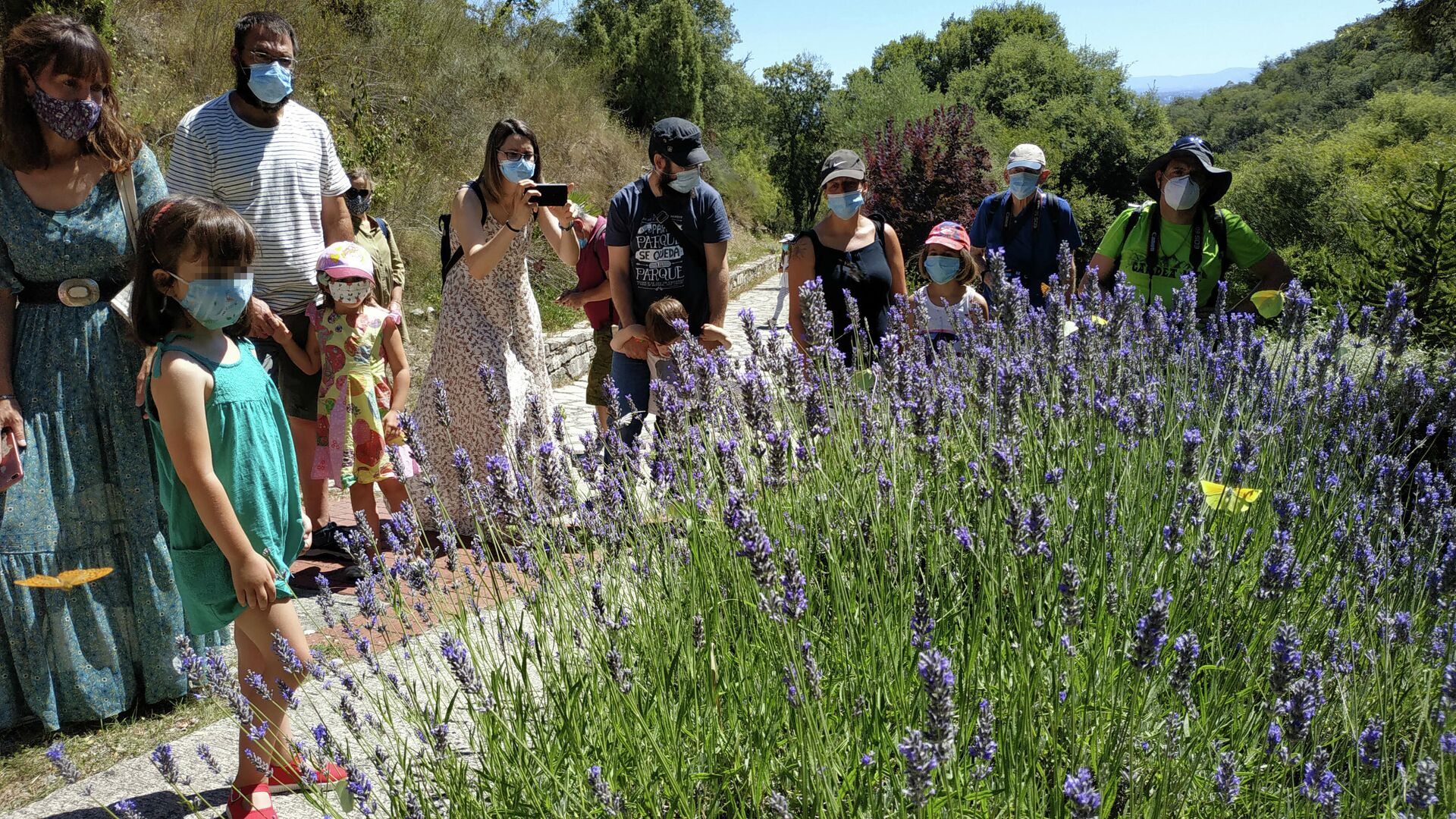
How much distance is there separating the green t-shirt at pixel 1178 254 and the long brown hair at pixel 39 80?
13.5 ft

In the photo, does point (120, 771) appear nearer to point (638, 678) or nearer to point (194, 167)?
point (638, 678)

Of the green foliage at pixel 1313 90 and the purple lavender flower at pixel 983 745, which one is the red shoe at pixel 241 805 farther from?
the green foliage at pixel 1313 90

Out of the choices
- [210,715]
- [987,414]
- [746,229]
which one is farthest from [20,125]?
[746,229]

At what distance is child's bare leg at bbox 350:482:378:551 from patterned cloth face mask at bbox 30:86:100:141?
1936mm

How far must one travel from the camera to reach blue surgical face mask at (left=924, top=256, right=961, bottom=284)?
5.02m

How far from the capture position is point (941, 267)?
→ 5031mm

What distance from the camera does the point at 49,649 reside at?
334cm

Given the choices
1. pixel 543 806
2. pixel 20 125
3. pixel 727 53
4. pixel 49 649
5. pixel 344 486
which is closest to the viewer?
pixel 543 806

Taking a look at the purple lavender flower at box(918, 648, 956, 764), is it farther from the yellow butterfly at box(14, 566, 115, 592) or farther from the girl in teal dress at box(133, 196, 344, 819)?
the yellow butterfly at box(14, 566, 115, 592)

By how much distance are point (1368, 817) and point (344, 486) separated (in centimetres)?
396

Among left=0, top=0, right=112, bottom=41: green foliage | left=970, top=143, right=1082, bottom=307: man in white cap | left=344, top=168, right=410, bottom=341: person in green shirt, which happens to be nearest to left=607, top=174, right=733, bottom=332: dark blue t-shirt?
left=970, top=143, right=1082, bottom=307: man in white cap

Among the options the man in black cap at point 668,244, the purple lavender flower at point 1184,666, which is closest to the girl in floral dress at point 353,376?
the man in black cap at point 668,244

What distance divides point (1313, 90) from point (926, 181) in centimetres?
3640

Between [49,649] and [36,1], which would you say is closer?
[49,649]
